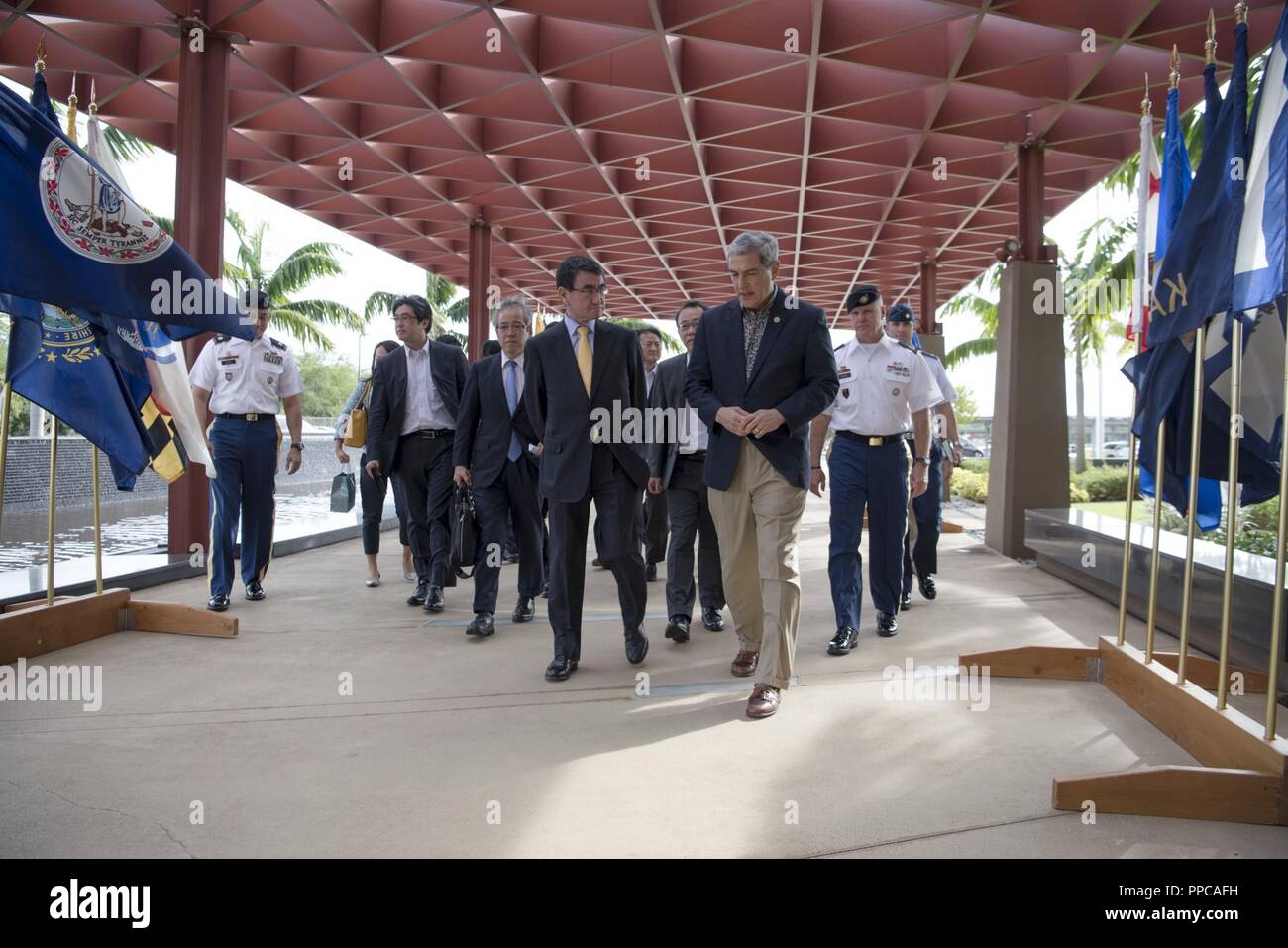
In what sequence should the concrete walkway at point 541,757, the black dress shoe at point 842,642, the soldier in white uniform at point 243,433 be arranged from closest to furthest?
the concrete walkway at point 541,757
the black dress shoe at point 842,642
the soldier in white uniform at point 243,433

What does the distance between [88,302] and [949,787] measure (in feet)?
14.0

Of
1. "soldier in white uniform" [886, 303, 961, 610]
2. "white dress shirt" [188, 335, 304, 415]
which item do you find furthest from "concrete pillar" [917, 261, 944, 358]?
"white dress shirt" [188, 335, 304, 415]

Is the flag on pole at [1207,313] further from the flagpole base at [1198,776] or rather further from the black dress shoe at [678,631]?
the black dress shoe at [678,631]

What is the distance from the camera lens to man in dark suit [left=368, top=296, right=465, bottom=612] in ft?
20.7

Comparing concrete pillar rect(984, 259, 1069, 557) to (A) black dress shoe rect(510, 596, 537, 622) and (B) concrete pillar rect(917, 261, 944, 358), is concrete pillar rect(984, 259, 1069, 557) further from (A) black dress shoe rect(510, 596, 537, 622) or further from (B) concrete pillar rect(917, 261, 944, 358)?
(B) concrete pillar rect(917, 261, 944, 358)

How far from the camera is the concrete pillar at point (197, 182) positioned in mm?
7473

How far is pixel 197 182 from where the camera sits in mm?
7508

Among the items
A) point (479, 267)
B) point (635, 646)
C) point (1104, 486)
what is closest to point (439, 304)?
point (479, 267)

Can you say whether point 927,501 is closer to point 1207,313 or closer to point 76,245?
point 1207,313

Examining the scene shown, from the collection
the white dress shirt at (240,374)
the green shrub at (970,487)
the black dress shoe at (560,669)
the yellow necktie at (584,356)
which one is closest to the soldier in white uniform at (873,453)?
the yellow necktie at (584,356)

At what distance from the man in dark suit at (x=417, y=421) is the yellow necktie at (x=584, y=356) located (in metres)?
2.05

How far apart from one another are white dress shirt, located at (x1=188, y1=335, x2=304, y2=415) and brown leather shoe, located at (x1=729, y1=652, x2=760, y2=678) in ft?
12.7

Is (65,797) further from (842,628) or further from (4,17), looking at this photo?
(4,17)

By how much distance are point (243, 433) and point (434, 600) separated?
178cm
